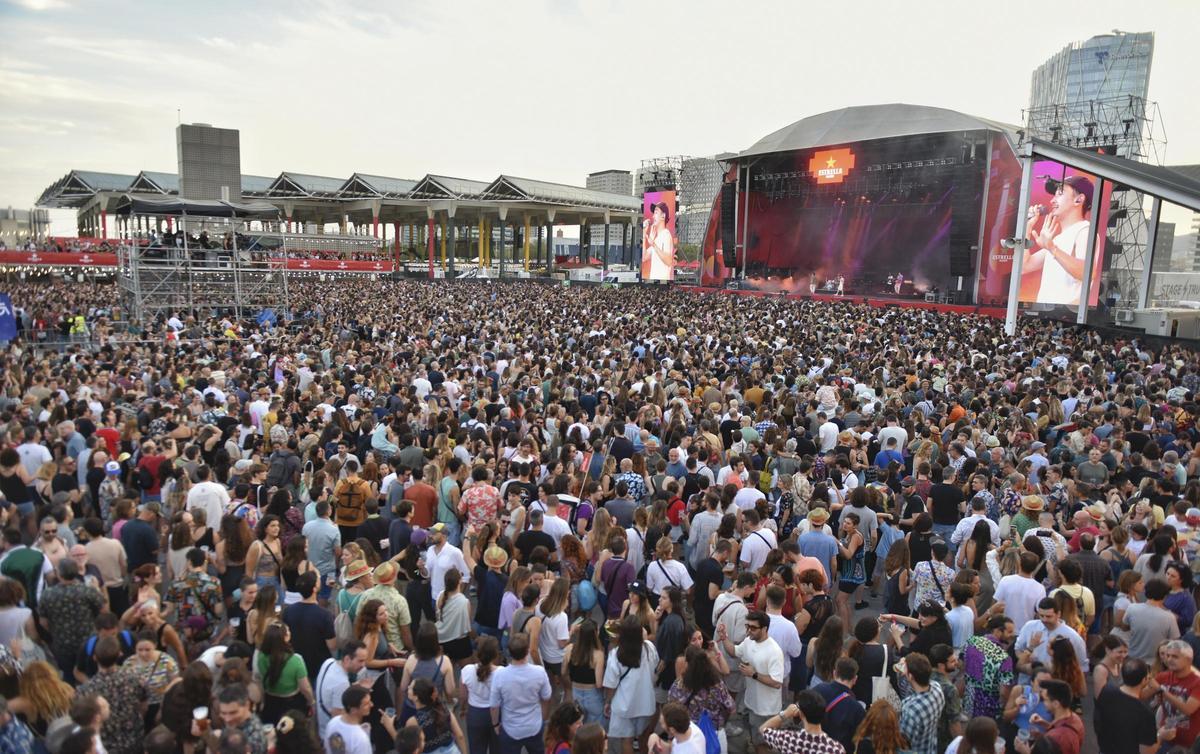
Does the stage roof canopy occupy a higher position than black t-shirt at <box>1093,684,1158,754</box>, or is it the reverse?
the stage roof canopy

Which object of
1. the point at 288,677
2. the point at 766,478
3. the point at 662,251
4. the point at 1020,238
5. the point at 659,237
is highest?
the point at 659,237

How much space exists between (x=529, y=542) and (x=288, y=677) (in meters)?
1.95

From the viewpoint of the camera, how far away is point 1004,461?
7594mm

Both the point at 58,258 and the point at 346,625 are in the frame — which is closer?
the point at 346,625

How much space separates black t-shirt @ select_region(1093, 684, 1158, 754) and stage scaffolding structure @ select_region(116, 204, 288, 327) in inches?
873

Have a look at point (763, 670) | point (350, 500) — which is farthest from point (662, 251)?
point (763, 670)

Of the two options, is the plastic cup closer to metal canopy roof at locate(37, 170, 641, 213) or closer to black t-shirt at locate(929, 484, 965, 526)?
black t-shirt at locate(929, 484, 965, 526)

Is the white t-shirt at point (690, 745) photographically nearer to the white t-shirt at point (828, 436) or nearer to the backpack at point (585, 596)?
the backpack at point (585, 596)

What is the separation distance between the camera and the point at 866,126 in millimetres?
36531

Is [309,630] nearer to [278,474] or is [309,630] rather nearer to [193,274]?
[278,474]

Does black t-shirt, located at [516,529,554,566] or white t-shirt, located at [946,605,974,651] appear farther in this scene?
black t-shirt, located at [516,529,554,566]

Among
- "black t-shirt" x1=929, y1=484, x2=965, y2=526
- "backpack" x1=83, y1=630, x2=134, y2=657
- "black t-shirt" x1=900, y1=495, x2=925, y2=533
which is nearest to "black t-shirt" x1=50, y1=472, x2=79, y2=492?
"backpack" x1=83, y1=630, x2=134, y2=657

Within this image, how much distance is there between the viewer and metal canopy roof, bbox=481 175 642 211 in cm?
5428

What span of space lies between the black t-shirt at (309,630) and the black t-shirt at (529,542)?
1487 millimetres
